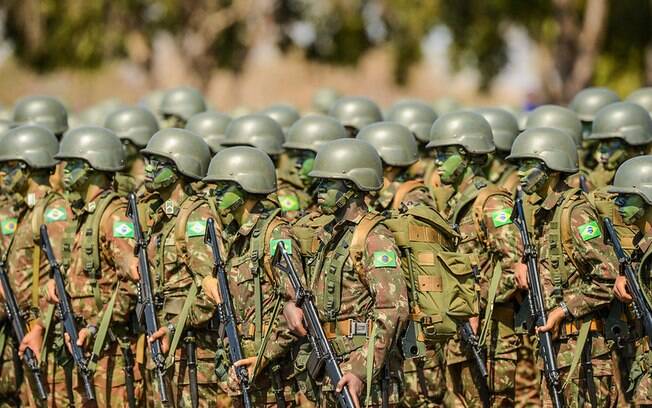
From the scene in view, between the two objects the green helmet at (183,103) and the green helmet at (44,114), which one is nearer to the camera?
the green helmet at (44,114)

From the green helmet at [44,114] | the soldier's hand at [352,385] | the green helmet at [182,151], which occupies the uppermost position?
the green helmet at [44,114]

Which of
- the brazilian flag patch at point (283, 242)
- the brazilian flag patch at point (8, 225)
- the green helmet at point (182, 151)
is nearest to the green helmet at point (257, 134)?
the green helmet at point (182, 151)

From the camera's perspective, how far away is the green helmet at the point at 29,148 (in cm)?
1114

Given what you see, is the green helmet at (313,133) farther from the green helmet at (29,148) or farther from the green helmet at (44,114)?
the green helmet at (44,114)

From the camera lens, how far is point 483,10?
96.9ft

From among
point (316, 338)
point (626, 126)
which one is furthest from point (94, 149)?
point (626, 126)

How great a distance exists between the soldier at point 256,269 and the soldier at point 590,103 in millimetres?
5665

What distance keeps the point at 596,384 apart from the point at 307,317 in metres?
2.41

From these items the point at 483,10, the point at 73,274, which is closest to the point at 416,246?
the point at 73,274

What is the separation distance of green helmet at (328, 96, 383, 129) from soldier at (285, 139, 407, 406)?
5808mm

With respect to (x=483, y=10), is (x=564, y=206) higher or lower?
lower

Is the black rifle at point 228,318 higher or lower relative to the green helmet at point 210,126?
lower

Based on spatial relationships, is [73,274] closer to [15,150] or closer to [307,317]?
[15,150]

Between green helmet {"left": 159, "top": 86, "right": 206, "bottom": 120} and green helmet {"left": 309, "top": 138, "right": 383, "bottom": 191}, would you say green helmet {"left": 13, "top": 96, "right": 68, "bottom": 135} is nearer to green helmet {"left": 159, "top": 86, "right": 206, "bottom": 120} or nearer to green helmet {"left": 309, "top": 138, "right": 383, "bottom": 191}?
green helmet {"left": 159, "top": 86, "right": 206, "bottom": 120}
